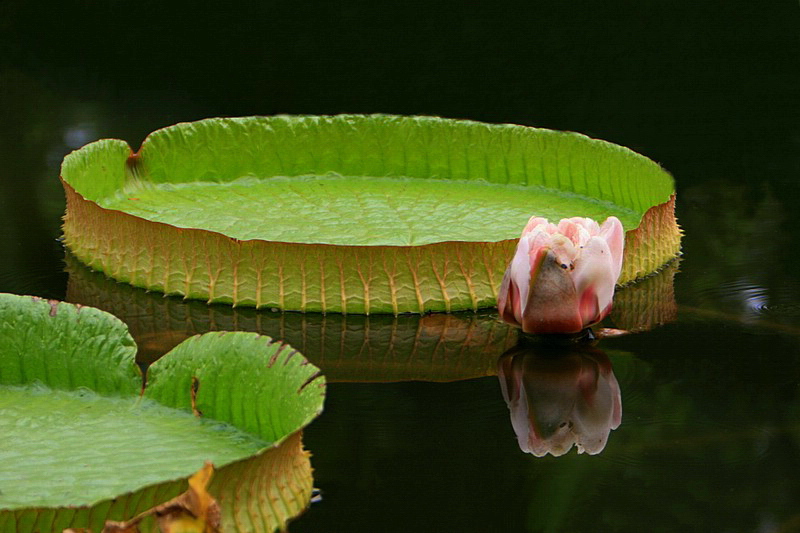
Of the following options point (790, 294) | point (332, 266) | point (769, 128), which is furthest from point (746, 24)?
point (332, 266)

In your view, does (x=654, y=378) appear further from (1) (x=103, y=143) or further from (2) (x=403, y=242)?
(1) (x=103, y=143)

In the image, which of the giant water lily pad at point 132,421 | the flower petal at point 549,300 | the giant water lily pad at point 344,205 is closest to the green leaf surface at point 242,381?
the giant water lily pad at point 132,421

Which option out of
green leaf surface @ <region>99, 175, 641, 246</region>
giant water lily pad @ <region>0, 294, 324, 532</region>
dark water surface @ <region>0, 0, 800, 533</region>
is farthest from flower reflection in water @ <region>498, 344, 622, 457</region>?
green leaf surface @ <region>99, 175, 641, 246</region>

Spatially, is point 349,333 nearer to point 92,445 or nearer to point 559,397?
point 559,397

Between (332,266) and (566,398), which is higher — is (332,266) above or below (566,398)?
above

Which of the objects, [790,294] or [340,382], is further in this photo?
[790,294]

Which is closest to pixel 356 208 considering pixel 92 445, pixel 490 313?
pixel 490 313
